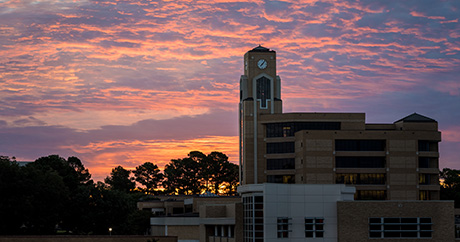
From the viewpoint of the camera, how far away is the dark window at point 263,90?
506 ft

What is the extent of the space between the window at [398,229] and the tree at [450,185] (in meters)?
88.3

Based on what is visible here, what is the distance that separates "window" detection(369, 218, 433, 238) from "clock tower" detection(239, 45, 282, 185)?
71794 mm

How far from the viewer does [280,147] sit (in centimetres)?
14512

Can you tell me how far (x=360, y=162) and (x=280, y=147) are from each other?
17.5m

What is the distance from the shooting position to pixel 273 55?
512ft

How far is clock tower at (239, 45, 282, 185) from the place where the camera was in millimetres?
149125

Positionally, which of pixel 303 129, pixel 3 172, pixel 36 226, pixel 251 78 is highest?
pixel 251 78

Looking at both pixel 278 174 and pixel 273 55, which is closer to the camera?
pixel 278 174

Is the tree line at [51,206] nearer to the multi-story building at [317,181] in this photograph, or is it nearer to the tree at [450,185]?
the multi-story building at [317,181]

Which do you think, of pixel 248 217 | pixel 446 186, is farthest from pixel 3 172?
pixel 446 186

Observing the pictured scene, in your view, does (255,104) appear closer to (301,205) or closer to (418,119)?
(418,119)

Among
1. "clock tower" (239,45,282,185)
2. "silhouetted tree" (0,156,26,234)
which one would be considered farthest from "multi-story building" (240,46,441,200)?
"silhouetted tree" (0,156,26,234)

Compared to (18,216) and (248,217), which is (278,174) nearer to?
(18,216)

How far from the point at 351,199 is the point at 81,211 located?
190 feet
